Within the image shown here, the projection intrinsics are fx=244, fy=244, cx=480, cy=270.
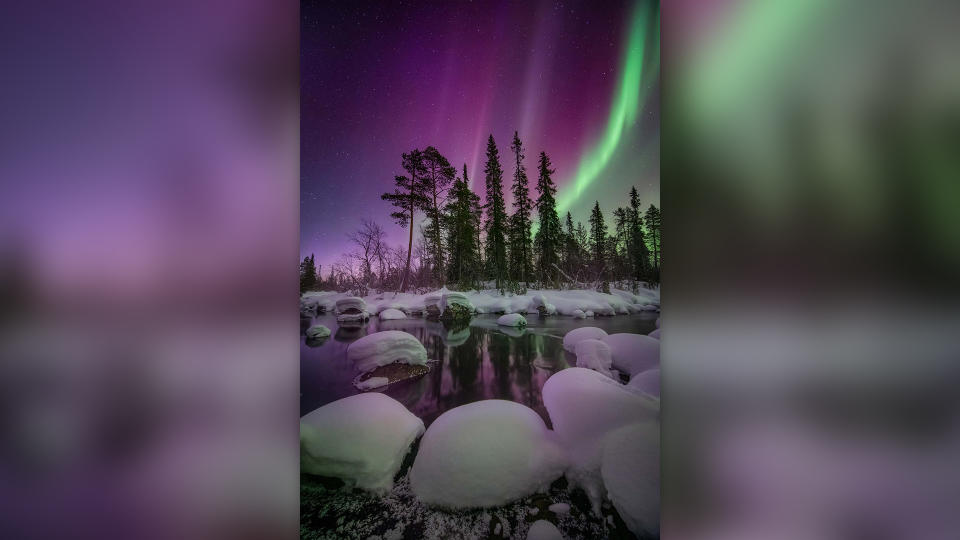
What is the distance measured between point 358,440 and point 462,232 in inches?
39.2

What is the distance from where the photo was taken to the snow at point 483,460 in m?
0.94

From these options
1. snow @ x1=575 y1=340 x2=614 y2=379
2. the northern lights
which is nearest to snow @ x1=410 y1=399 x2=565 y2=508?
snow @ x1=575 y1=340 x2=614 y2=379

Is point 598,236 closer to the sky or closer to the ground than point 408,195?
closer to the ground

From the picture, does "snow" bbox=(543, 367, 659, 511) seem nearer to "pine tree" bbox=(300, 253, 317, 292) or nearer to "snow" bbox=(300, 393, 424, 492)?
"snow" bbox=(300, 393, 424, 492)

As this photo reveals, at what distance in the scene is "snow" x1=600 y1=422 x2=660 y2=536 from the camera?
92 cm

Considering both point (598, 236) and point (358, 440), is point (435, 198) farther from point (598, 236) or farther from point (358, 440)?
point (358, 440)

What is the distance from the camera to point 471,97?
48.8 inches
